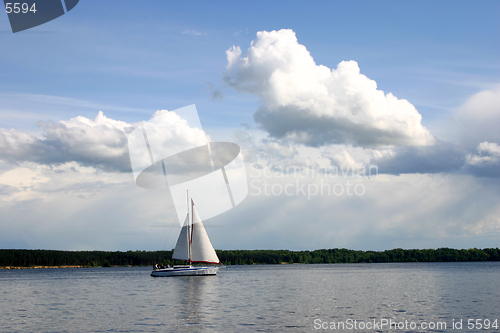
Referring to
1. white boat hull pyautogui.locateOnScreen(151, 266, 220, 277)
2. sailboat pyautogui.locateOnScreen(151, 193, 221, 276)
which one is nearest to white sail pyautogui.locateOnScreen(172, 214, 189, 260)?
sailboat pyautogui.locateOnScreen(151, 193, 221, 276)

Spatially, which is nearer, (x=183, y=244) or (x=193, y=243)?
(x=183, y=244)

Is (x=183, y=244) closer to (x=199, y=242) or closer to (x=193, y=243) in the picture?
(x=193, y=243)

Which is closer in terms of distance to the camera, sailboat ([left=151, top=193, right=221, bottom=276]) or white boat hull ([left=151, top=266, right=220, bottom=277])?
sailboat ([left=151, top=193, right=221, bottom=276])

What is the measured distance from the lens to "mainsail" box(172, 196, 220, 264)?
9319 cm

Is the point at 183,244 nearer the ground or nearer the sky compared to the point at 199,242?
nearer the ground

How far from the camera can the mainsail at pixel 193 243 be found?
306ft

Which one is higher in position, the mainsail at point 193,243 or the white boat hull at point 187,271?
the mainsail at point 193,243

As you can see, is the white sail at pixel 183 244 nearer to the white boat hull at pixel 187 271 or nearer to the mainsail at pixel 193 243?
the mainsail at pixel 193 243

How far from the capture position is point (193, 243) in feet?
309

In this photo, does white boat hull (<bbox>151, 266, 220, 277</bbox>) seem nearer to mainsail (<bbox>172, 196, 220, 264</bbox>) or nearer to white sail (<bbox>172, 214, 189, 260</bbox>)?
mainsail (<bbox>172, 196, 220, 264</bbox>)

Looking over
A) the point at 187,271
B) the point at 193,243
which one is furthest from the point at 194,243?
the point at 187,271

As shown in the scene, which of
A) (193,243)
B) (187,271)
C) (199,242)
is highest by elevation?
(199,242)

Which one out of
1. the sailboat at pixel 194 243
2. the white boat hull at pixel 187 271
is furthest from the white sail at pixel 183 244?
the white boat hull at pixel 187 271

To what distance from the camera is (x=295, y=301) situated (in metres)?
52.4
